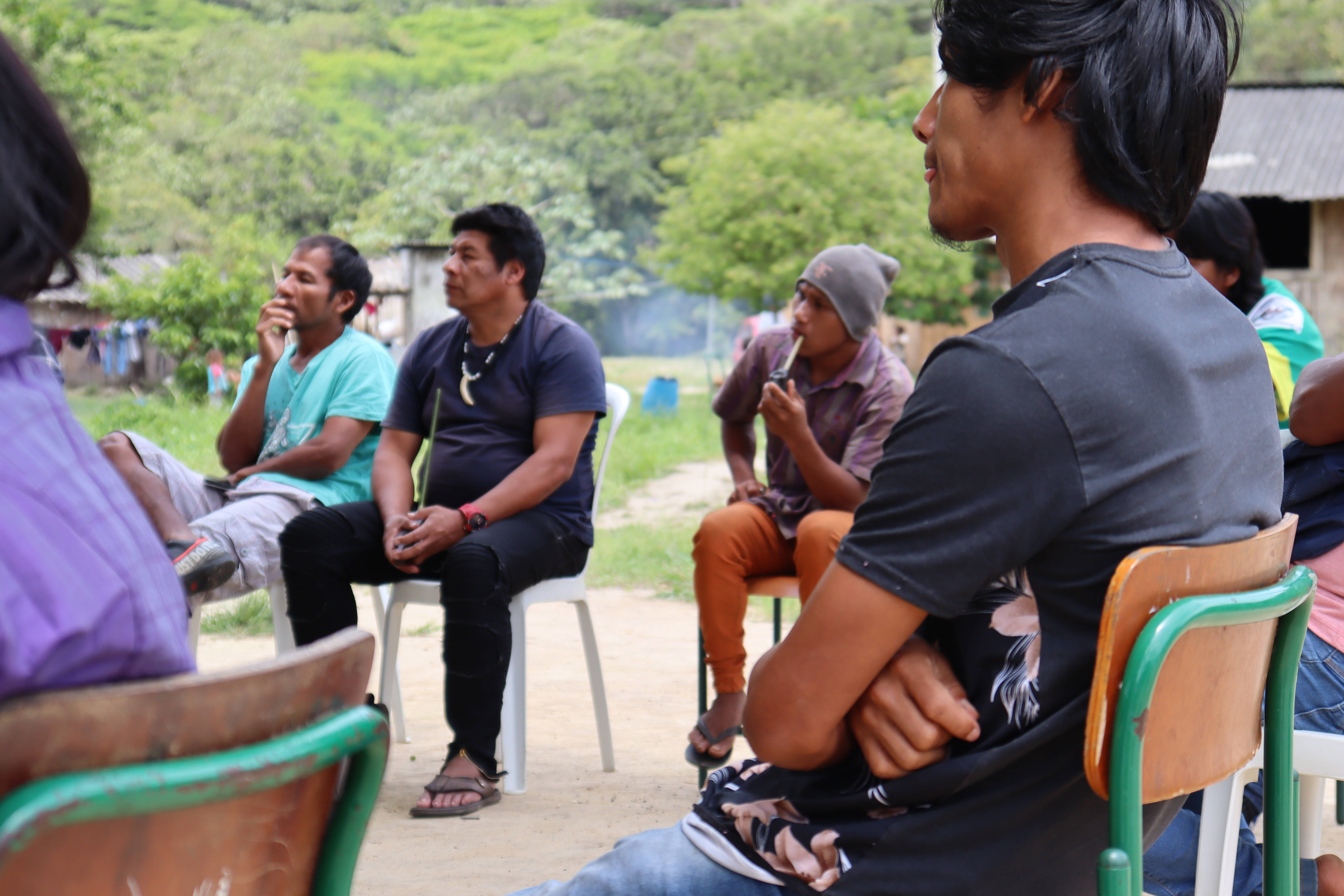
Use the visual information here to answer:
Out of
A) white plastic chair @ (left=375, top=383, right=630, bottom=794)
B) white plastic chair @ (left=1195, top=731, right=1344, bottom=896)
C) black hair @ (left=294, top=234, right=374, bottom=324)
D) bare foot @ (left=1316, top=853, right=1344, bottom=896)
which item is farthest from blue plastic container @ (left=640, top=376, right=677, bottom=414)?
white plastic chair @ (left=1195, top=731, right=1344, bottom=896)

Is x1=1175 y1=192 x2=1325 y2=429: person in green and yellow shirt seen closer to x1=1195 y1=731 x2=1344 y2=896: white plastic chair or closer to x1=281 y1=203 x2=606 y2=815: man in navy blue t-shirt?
x1=1195 y1=731 x2=1344 y2=896: white plastic chair

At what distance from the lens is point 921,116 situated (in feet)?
4.41

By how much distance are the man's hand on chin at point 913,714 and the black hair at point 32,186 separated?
82cm

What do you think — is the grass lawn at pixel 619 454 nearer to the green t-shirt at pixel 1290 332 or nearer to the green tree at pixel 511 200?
the green t-shirt at pixel 1290 332

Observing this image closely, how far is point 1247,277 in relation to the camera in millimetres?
3389

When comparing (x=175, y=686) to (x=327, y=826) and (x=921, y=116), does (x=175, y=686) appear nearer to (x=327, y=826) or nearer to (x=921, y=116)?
(x=327, y=826)

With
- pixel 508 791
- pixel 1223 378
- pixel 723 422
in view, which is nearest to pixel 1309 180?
pixel 723 422

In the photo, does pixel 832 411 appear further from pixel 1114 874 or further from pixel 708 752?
pixel 1114 874

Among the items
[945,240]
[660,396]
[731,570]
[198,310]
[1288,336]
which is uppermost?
[945,240]

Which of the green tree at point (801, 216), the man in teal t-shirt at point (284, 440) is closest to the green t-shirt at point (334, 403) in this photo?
the man in teal t-shirt at point (284, 440)

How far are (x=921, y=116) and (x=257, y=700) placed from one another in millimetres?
950

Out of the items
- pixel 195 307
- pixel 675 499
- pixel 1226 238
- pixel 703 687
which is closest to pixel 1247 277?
pixel 1226 238

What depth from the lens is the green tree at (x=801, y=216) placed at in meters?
21.2

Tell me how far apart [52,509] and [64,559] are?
4cm
